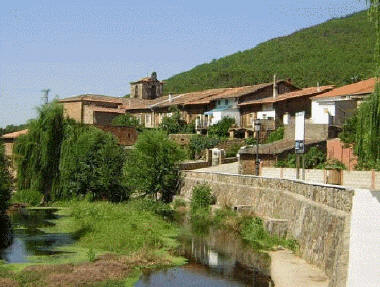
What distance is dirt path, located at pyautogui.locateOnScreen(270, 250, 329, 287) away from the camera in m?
18.6

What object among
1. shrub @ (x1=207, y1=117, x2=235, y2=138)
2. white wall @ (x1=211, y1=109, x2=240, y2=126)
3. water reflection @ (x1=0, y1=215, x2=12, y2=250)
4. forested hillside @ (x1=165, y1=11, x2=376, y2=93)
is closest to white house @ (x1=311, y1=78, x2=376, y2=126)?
shrub @ (x1=207, y1=117, x2=235, y2=138)

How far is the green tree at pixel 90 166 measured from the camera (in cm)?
4438

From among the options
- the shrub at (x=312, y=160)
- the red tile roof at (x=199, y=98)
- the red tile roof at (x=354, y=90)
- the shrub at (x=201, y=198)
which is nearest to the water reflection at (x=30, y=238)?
the shrub at (x=201, y=198)

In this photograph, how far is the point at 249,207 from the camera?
111ft

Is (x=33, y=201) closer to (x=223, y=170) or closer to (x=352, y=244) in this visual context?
(x=223, y=170)

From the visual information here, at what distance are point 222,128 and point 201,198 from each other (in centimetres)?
2216

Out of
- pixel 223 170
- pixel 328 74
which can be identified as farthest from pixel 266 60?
pixel 223 170

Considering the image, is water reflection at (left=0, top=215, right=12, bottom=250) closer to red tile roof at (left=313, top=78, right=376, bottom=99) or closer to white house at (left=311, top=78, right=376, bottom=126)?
white house at (left=311, top=78, right=376, bottom=126)

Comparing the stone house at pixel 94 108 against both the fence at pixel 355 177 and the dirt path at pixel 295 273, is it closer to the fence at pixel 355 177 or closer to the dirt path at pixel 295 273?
the fence at pixel 355 177

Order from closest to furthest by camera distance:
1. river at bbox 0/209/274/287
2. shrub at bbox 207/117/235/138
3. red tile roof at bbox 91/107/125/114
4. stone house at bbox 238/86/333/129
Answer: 1. river at bbox 0/209/274/287
2. stone house at bbox 238/86/333/129
3. shrub at bbox 207/117/235/138
4. red tile roof at bbox 91/107/125/114

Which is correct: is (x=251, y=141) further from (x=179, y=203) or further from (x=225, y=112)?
(x=179, y=203)

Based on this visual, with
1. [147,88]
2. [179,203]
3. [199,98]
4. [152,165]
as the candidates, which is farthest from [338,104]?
[147,88]

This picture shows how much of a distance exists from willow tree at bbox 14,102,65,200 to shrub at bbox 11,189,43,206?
→ 22.1 inches

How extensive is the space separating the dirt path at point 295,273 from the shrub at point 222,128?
1486 inches
